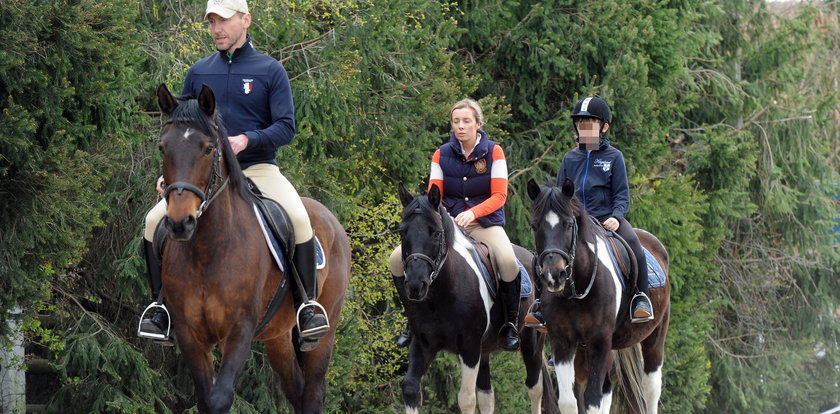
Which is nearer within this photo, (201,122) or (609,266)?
(201,122)

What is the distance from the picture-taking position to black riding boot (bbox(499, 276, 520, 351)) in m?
9.94

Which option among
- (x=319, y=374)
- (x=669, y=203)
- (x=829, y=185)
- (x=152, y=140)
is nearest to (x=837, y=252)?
(x=829, y=185)

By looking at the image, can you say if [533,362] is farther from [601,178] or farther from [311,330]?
[311,330]

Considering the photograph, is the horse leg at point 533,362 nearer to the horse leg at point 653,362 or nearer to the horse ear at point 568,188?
the horse leg at point 653,362

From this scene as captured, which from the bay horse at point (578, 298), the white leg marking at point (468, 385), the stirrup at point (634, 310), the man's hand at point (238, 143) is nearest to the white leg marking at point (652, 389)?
the bay horse at point (578, 298)

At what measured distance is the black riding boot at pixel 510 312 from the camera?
9.94 m

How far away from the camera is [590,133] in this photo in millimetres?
9719

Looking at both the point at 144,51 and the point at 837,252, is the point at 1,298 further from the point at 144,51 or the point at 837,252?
the point at 837,252

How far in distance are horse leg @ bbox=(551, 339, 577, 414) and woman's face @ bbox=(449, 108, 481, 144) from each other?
1.82 metres

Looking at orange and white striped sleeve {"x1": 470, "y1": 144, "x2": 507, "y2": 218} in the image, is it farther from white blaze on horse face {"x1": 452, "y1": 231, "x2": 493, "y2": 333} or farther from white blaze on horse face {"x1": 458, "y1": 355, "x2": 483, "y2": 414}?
white blaze on horse face {"x1": 458, "y1": 355, "x2": 483, "y2": 414}

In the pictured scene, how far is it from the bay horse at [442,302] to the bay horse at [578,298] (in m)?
0.63

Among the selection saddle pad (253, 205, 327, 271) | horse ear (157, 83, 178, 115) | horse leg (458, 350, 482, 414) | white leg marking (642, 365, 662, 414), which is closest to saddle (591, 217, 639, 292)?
horse leg (458, 350, 482, 414)

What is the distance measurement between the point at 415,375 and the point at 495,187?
1685 mm

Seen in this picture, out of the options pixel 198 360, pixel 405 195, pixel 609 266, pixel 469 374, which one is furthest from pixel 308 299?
pixel 609 266
